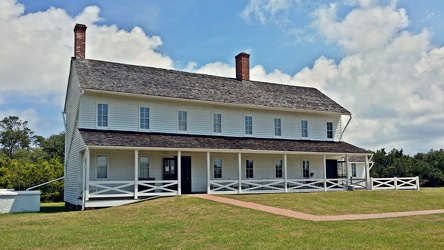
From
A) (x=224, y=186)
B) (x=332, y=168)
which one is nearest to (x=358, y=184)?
(x=332, y=168)

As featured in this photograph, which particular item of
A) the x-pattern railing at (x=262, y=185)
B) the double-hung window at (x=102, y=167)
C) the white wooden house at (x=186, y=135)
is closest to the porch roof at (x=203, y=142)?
the white wooden house at (x=186, y=135)

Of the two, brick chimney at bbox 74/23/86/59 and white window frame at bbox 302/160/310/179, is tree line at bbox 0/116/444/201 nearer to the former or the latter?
brick chimney at bbox 74/23/86/59

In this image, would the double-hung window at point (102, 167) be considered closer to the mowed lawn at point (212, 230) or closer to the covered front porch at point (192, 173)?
the covered front porch at point (192, 173)

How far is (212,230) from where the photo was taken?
1278 cm

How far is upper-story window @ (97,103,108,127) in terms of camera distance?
2280cm

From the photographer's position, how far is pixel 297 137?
29.2m

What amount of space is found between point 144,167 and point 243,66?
1135 cm

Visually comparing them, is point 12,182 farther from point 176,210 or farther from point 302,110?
point 302,110

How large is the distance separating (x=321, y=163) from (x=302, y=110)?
4.04 metres

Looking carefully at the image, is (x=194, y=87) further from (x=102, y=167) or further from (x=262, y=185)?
(x=102, y=167)

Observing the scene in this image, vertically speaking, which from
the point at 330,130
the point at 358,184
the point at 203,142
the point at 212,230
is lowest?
the point at 212,230

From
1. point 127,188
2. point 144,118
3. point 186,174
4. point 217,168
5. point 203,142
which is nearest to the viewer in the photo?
point 127,188

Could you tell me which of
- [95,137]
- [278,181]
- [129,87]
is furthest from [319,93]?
[95,137]

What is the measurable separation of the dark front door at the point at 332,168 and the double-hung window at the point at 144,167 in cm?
1316
